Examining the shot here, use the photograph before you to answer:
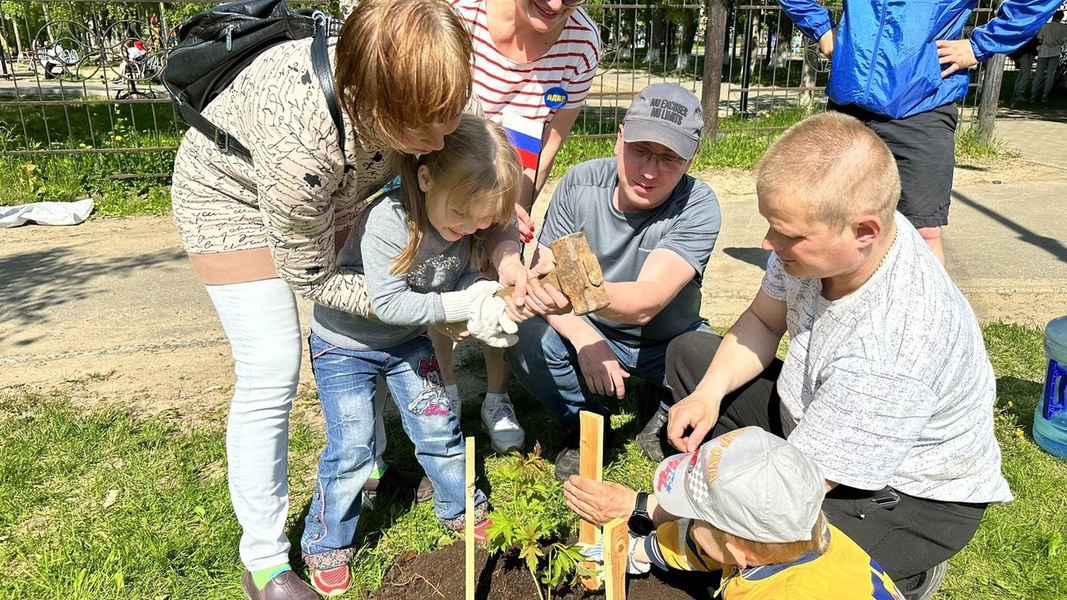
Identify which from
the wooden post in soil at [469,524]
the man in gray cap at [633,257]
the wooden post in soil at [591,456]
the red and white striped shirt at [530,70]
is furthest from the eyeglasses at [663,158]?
the wooden post in soil at [469,524]

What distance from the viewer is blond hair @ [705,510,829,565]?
1801mm

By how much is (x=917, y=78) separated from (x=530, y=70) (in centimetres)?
197

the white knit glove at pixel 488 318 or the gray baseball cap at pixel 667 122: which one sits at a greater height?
the gray baseball cap at pixel 667 122

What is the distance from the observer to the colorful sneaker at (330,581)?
245 cm

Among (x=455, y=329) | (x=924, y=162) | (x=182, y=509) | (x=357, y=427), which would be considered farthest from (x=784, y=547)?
(x=924, y=162)

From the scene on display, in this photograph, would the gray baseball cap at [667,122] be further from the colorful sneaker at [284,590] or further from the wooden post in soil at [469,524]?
the colorful sneaker at [284,590]

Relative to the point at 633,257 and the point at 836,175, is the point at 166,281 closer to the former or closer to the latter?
the point at 633,257

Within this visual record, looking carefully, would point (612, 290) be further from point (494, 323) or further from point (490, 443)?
point (490, 443)

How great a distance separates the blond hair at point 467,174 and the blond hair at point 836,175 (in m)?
0.67

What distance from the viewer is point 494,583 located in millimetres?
2439

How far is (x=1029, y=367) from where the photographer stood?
153 inches

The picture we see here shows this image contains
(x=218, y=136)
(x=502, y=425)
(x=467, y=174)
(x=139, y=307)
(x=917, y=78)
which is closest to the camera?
(x=218, y=136)

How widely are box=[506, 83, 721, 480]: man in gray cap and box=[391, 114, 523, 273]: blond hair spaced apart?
493mm

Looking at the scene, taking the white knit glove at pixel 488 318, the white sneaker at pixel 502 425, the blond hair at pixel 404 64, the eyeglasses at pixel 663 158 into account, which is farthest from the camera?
the white sneaker at pixel 502 425
